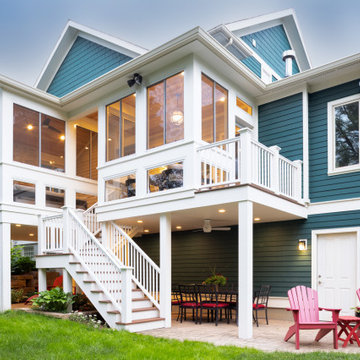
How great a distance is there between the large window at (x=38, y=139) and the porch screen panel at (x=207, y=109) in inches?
190

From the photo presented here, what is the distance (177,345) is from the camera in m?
6.34

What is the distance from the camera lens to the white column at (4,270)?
390 inches

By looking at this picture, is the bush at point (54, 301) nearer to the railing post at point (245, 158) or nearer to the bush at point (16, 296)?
the bush at point (16, 296)

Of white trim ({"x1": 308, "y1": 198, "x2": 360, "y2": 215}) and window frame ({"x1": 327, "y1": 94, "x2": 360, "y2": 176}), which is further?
window frame ({"x1": 327, "y1": 94, "x2": 360, "y2": 176})

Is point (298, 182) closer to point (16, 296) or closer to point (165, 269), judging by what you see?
point (165, 269)

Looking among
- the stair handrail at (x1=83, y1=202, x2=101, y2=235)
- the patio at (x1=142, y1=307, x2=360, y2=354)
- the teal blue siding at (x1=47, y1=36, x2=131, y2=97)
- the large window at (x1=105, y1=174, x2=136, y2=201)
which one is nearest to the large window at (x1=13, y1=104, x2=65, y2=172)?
the stair handrail at (x1=83, y1=202, x2=101, y2=235)

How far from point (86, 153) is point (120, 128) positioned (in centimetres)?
262

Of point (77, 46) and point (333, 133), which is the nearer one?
point (333, 133)

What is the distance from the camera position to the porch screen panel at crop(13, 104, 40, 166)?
10.8m

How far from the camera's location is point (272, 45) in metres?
13.6

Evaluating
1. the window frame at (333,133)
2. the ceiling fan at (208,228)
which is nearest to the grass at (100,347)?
the ceiling fan at (208,228)

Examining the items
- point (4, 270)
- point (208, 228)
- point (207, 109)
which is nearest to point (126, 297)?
point (208, 228)

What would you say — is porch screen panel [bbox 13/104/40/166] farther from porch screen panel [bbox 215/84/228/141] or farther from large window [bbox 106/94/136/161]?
porch screen panel [bbox 215/84/228/141]

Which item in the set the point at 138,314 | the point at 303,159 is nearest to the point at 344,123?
the point at 303,159
